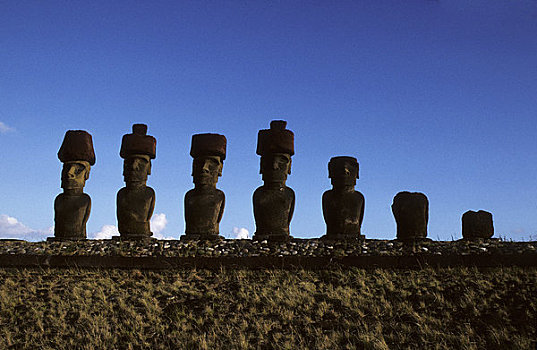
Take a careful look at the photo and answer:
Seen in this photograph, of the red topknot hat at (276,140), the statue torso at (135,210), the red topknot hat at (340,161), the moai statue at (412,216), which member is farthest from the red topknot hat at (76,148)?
the moai statue at (412,216)

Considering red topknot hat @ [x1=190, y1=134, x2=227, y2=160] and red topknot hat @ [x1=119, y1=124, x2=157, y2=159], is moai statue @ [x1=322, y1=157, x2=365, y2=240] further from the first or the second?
red topknot hat @ [x1=119, y1=124, x2=157, y2=159]

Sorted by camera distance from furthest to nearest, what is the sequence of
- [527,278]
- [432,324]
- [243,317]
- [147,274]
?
[147,274], [527,278], [243,317], [432,324]

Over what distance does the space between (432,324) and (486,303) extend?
106 cm

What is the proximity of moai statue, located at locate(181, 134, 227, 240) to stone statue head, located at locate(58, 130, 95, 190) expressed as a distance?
2918 mm

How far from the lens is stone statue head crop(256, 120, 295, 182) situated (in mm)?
12570

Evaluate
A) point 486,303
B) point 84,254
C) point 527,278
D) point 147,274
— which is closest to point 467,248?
point 527,278

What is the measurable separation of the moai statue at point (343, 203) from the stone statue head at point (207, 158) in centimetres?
258

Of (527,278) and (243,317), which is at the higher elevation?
(527,278)

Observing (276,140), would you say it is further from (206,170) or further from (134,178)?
(134,178)

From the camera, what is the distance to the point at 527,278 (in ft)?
30.3

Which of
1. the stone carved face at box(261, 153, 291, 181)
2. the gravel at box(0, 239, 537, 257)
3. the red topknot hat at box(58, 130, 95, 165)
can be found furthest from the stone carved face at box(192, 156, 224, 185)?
the red topknot hat at box(58, 130, 95, 165)

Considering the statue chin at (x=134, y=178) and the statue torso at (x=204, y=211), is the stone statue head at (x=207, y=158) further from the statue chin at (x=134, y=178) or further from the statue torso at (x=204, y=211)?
the statue chin at (x=134, y=178)

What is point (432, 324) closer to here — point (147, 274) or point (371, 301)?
point (371, 301)

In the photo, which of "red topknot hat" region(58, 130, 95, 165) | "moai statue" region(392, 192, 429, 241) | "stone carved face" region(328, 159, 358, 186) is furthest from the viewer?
"red topknot hat" region(58, 130, 95, 165)
